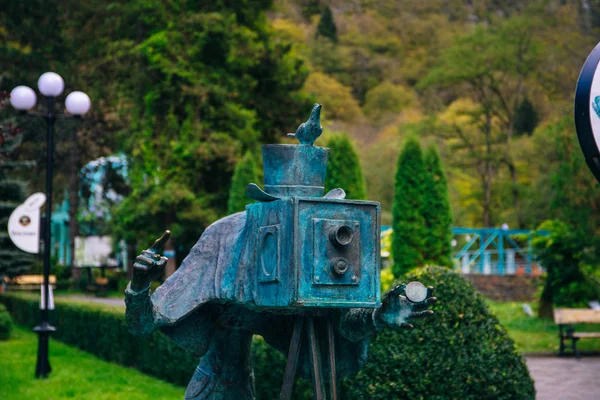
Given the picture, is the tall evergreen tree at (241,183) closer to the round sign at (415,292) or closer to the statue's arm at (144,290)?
the statue's arm at (144,290)

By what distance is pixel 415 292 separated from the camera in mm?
4723

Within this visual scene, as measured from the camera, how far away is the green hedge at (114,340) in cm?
1230

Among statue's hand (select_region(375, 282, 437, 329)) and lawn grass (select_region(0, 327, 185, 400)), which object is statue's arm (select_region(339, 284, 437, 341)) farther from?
lawn grass (select_region(0, 327, 185, 400))

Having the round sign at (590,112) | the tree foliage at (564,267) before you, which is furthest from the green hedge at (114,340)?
the tree foliage at (564,267)

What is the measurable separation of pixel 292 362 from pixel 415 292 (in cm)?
78

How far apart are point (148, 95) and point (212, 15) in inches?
143

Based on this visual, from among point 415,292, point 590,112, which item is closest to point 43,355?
point 415,292

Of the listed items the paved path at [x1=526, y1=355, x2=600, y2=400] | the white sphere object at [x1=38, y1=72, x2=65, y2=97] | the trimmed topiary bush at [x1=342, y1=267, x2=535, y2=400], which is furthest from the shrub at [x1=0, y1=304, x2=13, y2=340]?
the trimmed topiary bush at [x1=342, y1=267, x2=535, y2=400]

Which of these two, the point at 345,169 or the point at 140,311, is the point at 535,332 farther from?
the point at 140,311

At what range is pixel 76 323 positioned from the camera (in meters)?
17.0

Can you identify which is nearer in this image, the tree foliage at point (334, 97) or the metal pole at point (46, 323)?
the metal pole at point (46, 323)

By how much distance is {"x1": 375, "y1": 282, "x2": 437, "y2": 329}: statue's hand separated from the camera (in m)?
4.72

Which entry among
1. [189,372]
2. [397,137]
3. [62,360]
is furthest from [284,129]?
[189,372]

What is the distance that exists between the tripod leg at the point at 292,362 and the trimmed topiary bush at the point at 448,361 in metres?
3.55
